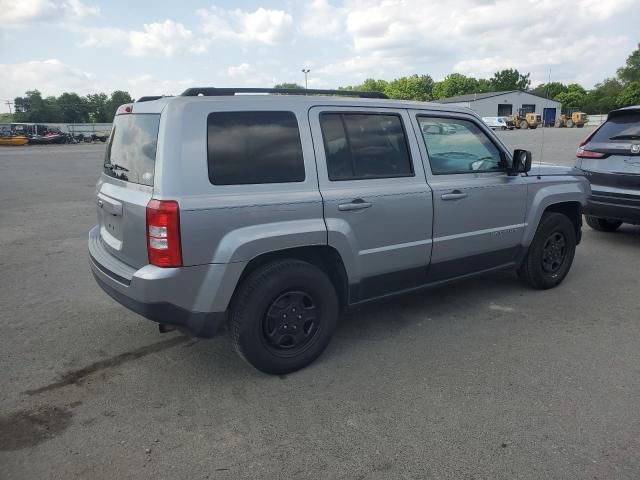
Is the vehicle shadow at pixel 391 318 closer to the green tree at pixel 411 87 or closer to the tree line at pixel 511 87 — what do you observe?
the tree line at pixel 511 87

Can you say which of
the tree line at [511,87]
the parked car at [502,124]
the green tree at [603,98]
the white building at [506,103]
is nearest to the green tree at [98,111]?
the tree line at [511,87]

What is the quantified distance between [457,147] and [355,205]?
1.34m

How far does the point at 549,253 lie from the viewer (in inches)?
201

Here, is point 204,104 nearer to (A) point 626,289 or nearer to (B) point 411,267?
(B) point 411,267

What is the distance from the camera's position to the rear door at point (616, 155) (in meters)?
6.16

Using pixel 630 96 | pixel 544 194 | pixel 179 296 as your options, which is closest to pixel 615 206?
pixel 544 194

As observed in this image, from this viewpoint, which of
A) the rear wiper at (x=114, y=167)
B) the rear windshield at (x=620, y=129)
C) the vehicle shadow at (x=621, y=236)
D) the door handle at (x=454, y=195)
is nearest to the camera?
the rear wiper at (x=114, y=167)

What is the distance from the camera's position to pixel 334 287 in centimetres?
370

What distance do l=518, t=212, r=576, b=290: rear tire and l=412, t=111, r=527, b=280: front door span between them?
340 mm

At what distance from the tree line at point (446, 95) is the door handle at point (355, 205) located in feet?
256

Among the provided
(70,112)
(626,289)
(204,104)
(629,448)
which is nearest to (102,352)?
(204,104)

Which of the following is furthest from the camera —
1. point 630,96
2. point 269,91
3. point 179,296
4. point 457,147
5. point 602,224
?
point 630,96

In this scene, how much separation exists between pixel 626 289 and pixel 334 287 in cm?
334

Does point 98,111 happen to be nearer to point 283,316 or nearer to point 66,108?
point 66,108
